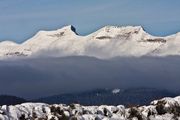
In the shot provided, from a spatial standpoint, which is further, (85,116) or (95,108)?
(95,108)

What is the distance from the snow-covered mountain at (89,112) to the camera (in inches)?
1604

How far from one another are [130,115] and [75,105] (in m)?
3.58

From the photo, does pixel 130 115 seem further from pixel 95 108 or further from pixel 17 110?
pixel 17 110

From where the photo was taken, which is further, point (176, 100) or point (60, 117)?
point (176, 100)

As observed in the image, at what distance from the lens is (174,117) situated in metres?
45.7

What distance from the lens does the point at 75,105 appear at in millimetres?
45188

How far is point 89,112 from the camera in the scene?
44.3 metres

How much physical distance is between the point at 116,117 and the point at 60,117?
200 inches

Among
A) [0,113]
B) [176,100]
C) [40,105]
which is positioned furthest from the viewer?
[176,100]

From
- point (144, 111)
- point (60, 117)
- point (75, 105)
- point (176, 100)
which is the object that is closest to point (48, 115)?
point (60, 117)

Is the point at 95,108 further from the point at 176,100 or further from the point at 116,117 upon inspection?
the point at 176,100

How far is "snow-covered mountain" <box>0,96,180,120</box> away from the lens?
4075 centimetres

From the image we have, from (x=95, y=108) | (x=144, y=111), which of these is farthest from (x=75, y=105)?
(x=144, y=111)

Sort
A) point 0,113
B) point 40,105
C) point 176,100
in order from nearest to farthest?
point 0,113, point 40,105, point 176,100
